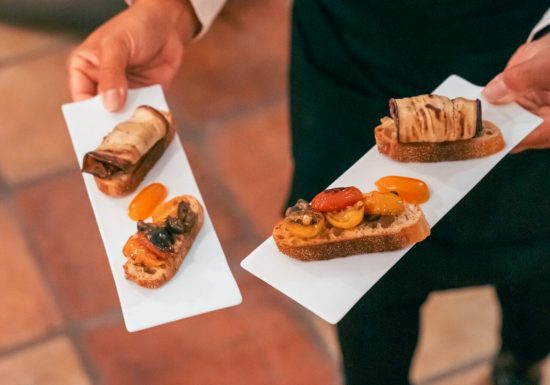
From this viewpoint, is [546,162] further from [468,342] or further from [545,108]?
[468,342]

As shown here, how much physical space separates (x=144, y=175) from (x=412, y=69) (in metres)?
0.37

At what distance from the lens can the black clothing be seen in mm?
947

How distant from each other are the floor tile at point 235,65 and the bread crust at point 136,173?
1007 mm

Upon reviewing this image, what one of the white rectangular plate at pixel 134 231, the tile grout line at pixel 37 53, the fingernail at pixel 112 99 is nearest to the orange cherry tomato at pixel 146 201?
the white rectangular plate at pixel 134 231

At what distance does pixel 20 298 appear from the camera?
1.59 metres

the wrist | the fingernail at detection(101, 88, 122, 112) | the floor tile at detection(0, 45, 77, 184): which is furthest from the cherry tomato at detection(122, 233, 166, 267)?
the floor tile at detection(0, 45, 77, 184)

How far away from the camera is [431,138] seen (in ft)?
2.73

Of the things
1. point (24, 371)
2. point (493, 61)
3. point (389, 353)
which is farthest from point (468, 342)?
point (24, 371)

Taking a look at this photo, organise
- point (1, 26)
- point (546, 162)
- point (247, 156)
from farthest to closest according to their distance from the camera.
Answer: point (1, 26) → point (247, 156) → point (546, 162)

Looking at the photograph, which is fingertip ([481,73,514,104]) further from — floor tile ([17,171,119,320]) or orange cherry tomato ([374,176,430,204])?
floor tile ([17,171,119,320])

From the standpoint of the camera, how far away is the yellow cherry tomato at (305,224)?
2.48 ft

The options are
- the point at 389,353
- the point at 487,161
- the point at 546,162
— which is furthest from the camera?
the point at 389,353

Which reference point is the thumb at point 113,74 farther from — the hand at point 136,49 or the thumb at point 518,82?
the thumb at point 518,82

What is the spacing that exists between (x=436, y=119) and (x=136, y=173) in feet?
1.12
